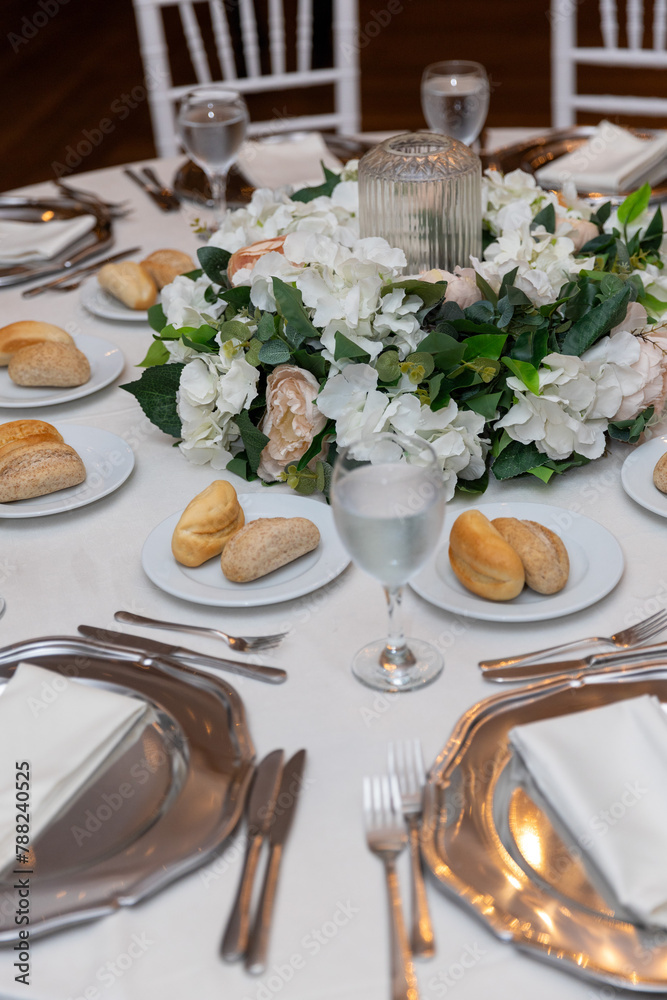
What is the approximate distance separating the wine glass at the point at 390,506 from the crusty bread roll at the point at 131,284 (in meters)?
0.83

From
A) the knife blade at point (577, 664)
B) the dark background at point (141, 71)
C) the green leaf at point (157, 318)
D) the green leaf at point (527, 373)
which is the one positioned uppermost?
the green leaf at point (527, 373)

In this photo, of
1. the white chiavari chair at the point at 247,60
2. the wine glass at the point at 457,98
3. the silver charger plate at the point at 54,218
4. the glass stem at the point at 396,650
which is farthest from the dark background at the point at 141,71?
the glass stem at the point at 396,650

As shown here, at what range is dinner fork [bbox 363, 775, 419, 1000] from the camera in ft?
1.88

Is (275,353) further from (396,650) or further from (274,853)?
(274,853)

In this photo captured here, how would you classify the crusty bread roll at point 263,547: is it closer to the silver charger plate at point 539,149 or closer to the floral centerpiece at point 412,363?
the floral centerpiece at point 412,363

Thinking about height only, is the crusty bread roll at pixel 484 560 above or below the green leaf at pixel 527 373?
below

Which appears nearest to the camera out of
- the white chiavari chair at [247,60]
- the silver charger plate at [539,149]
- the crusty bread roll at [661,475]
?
the crusty bread roll at [661,475]

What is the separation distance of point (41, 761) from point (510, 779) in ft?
1.13

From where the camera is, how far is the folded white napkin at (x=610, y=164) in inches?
68.6

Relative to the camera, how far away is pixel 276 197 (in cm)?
138

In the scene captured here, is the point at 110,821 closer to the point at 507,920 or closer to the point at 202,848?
the point at 202,848

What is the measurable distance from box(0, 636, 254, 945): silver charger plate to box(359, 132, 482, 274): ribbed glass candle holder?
633 mm

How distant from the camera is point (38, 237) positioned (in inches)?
68.6

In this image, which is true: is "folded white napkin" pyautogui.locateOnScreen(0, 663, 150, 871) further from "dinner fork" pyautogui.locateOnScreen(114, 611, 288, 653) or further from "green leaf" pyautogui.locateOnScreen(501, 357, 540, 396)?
"green leaf" pyautogui.locateOnScreen(501, 357, 540, 396)
